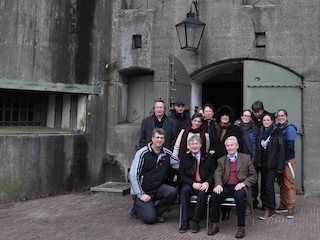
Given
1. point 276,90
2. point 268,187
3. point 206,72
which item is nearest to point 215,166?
point 268,187

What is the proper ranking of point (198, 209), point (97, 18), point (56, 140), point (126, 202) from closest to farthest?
1. point (198, 209)
2. point (126, 202)
3. point (56, 140)
4. point (97, 18)

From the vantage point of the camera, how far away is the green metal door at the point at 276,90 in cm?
720

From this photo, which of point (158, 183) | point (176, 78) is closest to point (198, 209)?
point (158, 183)

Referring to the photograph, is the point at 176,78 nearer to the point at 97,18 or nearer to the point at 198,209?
the point at 97,18

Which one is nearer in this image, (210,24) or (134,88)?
(210,24)

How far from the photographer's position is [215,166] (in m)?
5.35

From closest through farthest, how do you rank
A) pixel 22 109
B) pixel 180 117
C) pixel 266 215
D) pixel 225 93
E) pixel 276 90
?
pixel 266 215, pixel 180 117, pixel 276 90, pixel 22 109, pixel 225 93

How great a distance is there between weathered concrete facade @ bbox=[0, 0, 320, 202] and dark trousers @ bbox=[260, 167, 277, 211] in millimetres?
1843

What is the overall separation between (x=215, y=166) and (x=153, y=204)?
109 cm

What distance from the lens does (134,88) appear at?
857cm

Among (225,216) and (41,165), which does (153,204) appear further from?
(41,165)

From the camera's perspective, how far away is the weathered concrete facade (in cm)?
680

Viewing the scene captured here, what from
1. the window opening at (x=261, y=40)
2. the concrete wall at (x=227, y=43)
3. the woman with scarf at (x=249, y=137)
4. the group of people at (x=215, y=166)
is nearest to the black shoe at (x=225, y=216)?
the group of people at (x=215, y=166)

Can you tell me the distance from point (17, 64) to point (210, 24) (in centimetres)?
403
